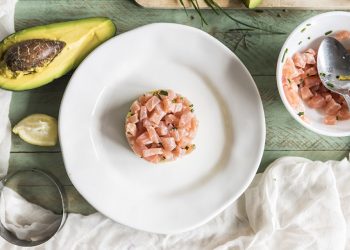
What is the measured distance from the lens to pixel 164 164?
1567 mm

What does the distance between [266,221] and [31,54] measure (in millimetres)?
898

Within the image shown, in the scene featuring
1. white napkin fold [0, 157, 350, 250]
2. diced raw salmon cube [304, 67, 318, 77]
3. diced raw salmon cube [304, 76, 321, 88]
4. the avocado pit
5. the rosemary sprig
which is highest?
the rosemary sprig

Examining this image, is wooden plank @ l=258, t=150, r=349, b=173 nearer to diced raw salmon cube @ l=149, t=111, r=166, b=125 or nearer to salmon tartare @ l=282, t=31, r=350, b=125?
salmon tartare @ l=282, t=31, r=350, b=125

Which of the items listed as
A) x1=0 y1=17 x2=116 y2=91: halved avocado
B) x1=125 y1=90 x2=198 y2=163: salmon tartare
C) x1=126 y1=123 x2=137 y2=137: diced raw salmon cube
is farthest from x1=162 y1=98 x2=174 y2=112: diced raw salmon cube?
x1=0 y1=17 x2=116 y2=91: halved avocado

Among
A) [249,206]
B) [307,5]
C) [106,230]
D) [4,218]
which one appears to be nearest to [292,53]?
[307,5]

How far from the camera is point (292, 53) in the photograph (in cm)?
151

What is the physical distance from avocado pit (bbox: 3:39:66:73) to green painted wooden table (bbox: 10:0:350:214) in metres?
0.15

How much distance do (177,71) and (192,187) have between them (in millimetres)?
380

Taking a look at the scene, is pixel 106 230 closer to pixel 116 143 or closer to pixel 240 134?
pixel 116 143

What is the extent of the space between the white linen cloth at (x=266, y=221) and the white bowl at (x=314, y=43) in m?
0.17

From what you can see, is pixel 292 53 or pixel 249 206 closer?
pixel 292 53

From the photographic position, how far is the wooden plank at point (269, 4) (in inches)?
60.9

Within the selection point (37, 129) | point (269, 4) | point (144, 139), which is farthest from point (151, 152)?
point (269, 4)

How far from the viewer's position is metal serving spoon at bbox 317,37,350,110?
1.50 meters
